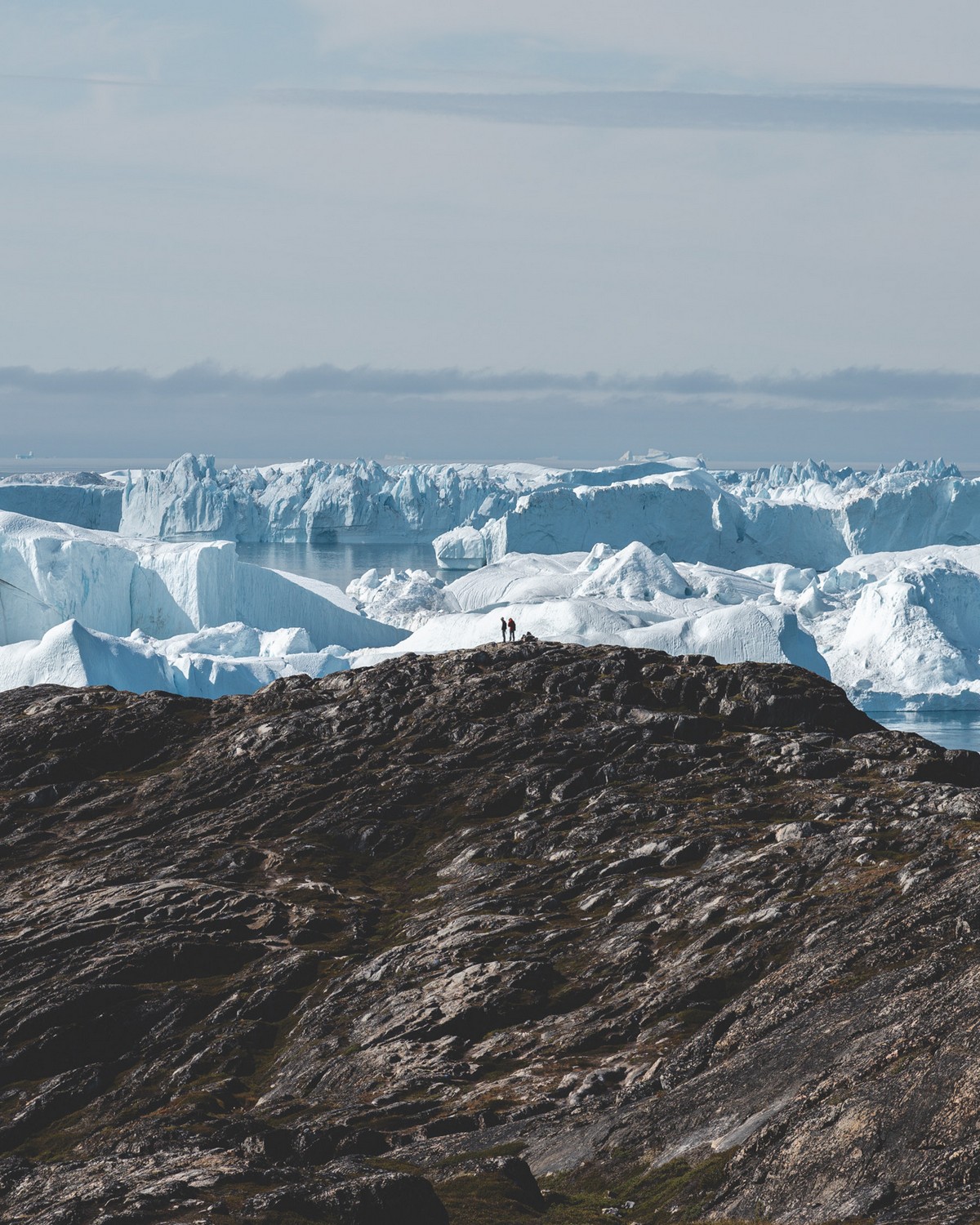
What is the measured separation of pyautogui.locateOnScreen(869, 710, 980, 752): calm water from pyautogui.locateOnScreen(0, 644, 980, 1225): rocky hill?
64.9 meters

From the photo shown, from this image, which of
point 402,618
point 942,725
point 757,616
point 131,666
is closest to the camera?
point 131,666

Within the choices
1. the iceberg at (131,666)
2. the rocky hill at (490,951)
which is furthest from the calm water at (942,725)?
the rocky hill at (490,951)

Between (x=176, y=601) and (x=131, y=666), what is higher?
(x=131, y=666)

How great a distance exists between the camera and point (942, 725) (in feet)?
412

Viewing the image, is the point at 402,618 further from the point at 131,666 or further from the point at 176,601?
the point at 131,666

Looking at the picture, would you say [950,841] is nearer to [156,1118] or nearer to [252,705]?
[156,1118]

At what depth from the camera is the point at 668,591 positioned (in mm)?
162875

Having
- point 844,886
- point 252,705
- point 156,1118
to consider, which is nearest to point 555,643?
point 252,705

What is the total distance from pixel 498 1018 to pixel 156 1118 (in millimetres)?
9118

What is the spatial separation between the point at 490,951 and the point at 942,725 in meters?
99.6

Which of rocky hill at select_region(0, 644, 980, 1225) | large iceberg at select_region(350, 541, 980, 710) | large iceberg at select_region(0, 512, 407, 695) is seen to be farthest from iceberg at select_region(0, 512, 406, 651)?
rocky hill at select_region(0, 644, 980, 1225)

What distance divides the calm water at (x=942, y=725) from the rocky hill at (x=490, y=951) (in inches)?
2557

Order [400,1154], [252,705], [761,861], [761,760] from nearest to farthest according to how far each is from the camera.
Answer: [400,1154] < [761,861] < [761,760] < [252,705]

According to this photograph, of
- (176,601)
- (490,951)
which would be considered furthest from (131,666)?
(490,951)
